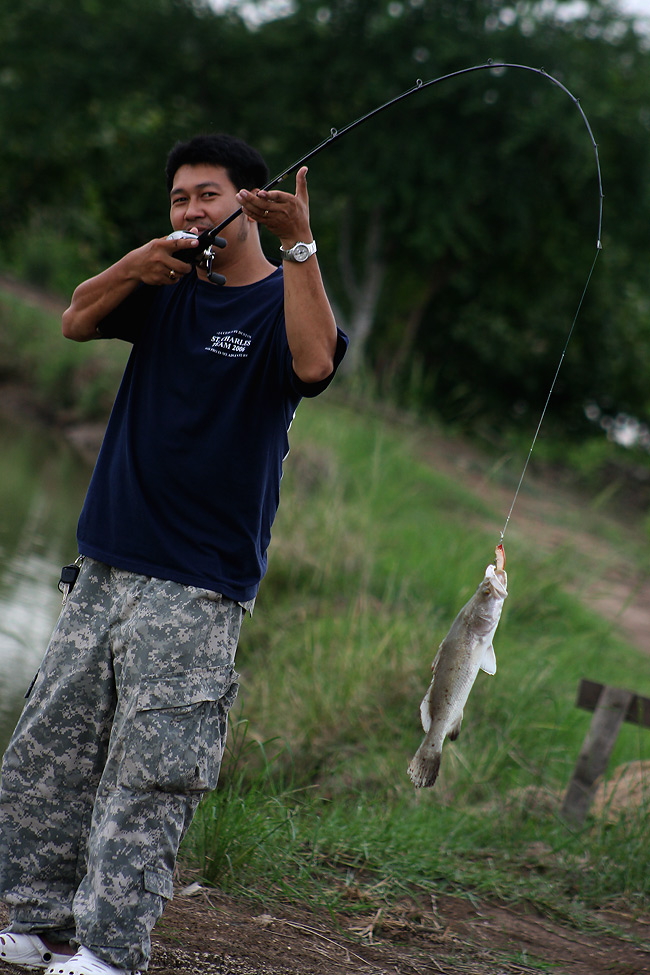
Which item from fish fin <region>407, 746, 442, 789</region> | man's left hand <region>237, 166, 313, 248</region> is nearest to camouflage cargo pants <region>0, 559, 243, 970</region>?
fish fin <region>407, 746, 442, 789</region>

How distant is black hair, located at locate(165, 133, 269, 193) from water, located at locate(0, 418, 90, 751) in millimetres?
2928

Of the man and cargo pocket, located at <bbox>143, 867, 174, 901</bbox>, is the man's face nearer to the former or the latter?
the man

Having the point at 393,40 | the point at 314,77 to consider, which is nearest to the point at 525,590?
the point at 393,40

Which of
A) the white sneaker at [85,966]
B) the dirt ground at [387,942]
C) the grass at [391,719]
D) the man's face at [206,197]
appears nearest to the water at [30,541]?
the grass at [391,719]

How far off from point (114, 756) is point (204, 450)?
0.73 metres

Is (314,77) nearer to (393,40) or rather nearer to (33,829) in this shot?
(393,40)

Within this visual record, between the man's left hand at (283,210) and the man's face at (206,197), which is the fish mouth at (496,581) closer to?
the man's left hand at (283,210)

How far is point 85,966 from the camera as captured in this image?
2365 mm

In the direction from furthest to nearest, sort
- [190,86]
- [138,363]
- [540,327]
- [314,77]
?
[540,327]
[190,86]
[314,77]
[138,363]

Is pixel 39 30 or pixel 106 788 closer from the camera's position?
pixel 106 788

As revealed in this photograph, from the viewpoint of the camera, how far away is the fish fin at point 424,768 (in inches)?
107

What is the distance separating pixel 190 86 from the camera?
74.3ft

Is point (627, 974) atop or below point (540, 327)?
below

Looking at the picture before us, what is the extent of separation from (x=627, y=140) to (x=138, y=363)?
19496 mm
